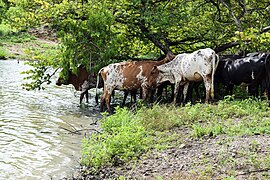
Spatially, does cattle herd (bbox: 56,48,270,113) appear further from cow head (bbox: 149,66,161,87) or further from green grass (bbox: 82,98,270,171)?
green grass (bbox: 82,98,270,171)

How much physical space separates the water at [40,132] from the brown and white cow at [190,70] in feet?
7.41

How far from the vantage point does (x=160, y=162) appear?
5.69m

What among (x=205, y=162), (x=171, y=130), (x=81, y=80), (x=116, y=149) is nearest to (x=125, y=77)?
(x=81, y=80)

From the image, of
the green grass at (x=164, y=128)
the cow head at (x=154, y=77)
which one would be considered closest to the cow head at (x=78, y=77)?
the cow head at (x=154, y=77)

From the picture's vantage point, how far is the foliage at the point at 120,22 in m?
11.4

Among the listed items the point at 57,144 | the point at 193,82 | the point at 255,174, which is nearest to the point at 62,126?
the point at 57,144

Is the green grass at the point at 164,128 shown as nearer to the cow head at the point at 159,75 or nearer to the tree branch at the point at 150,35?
the cow head at the point at 159,75

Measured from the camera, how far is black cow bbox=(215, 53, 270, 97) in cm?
989

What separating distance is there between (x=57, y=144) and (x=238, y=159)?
3856 millimetres

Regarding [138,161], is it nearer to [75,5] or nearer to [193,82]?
[193,82]

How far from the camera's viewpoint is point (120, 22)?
12531mm

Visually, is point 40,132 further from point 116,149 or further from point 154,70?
point 154,70

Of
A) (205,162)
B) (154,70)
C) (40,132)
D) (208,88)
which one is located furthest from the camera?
(154,70)

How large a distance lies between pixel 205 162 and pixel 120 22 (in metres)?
8.01
